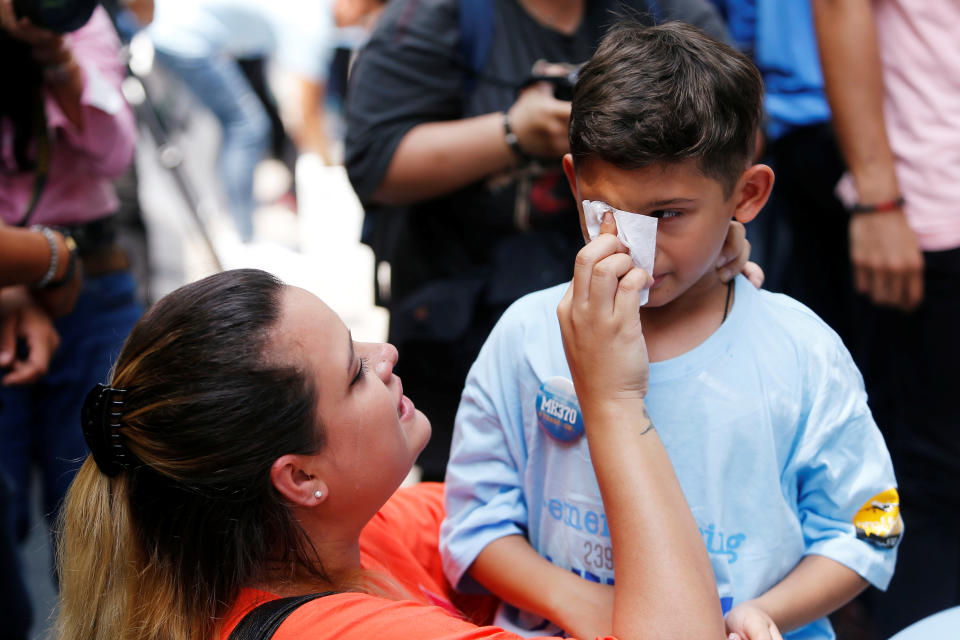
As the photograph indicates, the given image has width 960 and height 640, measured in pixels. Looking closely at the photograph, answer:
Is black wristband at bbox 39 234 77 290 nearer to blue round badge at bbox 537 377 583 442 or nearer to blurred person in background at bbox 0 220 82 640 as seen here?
blurred person in background at bbox 0 220 82 640

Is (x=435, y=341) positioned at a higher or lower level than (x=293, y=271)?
higher

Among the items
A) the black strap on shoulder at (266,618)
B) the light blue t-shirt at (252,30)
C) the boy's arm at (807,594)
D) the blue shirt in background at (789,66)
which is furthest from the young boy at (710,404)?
the light blue t-shirt at (252,30)

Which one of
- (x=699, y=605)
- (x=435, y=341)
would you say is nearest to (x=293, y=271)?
(x=435, y=341)

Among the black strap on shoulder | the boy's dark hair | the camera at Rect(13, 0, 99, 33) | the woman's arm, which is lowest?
the black strap on shoulder

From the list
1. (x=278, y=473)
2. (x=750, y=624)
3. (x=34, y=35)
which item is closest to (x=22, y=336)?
(x=34, y=35)

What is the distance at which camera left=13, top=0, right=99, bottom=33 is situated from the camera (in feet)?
5.88

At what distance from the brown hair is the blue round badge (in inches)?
12.9

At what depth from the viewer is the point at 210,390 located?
1.20 m

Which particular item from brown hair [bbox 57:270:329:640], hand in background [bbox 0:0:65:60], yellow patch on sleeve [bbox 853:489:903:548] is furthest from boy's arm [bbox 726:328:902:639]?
hand in background [bbox 0:0:65:60]

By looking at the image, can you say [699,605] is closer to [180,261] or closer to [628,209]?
[628,209]

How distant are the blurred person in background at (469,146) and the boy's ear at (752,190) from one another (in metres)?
0.56

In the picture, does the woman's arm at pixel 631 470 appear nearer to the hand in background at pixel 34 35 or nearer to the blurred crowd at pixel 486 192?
the blurred crowd at pixel 486 192

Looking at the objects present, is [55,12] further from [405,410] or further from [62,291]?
[405,410]

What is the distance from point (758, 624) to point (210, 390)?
30.4 inches
